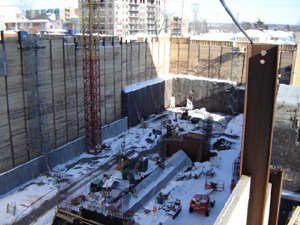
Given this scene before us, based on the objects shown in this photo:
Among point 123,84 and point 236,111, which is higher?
point 123,84

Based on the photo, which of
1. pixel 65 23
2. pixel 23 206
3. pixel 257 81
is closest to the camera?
pixel 257 81

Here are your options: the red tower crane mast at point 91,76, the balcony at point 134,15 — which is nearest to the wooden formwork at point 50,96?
the red tower crane mast at point 91,76

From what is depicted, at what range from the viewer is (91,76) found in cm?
2195

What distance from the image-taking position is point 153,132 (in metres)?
26.9

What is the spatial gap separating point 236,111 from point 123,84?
11870 millimetres

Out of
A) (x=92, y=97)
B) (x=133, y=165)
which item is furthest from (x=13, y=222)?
(x=92, y=97)

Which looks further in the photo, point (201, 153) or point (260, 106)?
point (201, 153)

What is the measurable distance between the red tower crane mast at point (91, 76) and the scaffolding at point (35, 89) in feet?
10.5

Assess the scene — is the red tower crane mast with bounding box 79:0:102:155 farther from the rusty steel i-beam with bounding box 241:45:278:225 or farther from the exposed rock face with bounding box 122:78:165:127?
the rusty steel i-beam with bounding box 241:45:278:225

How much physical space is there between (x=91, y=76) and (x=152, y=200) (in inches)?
383

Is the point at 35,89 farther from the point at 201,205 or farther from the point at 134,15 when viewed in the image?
the point at 134,15

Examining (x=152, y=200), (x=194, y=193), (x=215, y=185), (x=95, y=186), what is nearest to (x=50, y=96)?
(x=95, y=186)

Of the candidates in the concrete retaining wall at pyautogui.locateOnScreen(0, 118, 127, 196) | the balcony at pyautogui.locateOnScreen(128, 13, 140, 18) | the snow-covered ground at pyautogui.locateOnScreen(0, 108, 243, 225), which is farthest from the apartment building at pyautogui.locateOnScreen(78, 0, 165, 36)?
the concrete retaining wall at pyautogui.locateOnScreen(0, 118, 127, 196)

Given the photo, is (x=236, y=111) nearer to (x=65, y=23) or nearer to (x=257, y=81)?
(x=257, y=81)
